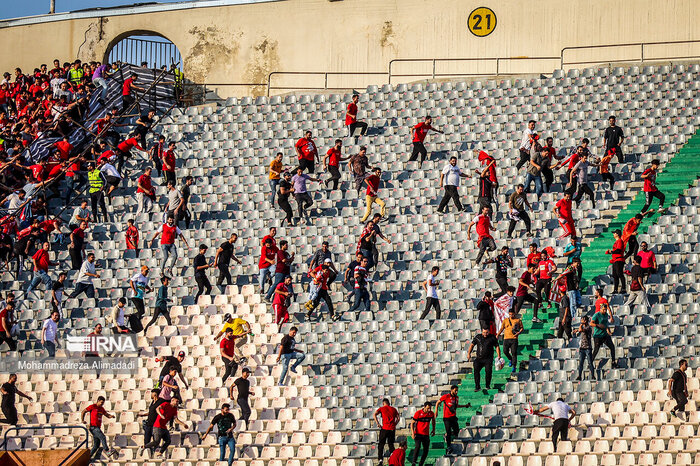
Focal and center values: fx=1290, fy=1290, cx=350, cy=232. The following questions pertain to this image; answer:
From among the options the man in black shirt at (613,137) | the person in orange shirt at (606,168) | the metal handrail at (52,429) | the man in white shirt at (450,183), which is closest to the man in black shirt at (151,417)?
the metal handrail at (52,429)

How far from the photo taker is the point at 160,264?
85.7 ft

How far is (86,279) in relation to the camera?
25281 mm

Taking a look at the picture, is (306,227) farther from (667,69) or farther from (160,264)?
(667,69)

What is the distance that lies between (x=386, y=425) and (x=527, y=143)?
856cm

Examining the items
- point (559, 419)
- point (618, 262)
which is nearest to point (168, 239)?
point (618, 262)

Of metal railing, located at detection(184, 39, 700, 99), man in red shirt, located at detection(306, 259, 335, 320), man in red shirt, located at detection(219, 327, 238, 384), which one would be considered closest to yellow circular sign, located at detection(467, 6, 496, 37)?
metal railing, located at detection(184, 39, 700, 99)

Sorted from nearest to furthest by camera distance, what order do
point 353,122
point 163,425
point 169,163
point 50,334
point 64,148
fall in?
point 163,425, point 50,334, point 169,163, point 353,122, point 64,148

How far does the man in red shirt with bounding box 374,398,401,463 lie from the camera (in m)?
20.9

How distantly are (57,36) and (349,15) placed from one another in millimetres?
8618

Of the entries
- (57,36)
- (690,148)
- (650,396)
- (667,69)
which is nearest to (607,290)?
(650,396)

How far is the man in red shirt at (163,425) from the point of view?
21562mm

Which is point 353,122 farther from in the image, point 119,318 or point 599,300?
point 599,300

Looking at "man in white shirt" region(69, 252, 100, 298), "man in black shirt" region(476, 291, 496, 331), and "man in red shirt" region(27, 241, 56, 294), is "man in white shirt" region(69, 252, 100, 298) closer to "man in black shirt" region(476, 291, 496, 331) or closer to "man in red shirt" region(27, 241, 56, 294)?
"man in red shirt" region(27, 241, 56, 294)

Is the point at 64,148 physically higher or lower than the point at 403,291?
higher
